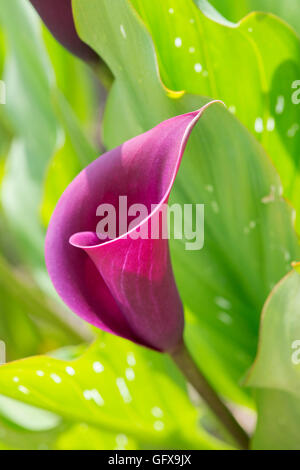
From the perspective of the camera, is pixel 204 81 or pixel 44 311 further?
pixel 44 311

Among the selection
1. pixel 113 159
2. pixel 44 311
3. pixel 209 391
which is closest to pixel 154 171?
pixel 113 159

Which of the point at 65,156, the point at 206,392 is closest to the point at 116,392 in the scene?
the point at 206,392

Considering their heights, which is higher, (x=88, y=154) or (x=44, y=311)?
(x=88, y=154)

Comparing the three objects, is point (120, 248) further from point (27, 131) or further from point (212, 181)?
point (27, 131)

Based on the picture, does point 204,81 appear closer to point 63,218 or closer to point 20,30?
point 63,218
